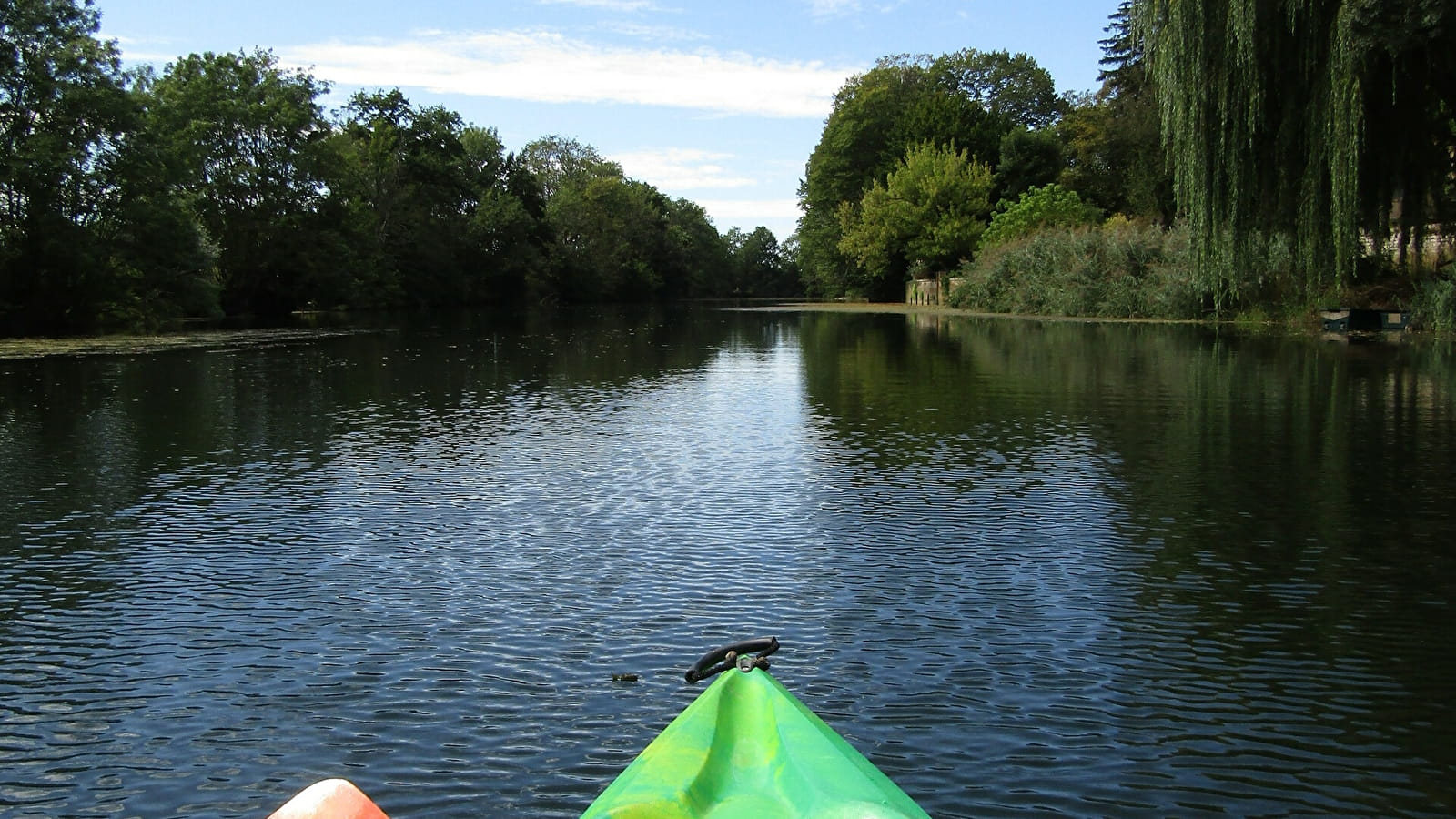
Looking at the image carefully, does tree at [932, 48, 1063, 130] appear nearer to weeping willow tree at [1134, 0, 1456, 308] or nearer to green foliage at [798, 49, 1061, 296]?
green foliage at [798, 49, 1061, 296]

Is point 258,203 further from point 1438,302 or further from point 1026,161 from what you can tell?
point 1438,302

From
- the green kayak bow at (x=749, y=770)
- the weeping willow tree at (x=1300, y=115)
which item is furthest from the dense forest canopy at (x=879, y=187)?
the green kayak bow at (x=749, y=770)

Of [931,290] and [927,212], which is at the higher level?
[927,212]

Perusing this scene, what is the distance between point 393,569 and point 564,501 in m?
2.61

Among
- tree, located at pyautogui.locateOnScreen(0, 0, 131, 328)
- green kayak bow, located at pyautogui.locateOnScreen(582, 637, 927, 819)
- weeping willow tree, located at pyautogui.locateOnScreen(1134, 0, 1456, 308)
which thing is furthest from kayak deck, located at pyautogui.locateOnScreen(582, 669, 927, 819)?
tree, located at pyautogui.locateOnScreen(0, 0, 131, 328)

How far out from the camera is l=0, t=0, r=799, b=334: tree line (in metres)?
38.6

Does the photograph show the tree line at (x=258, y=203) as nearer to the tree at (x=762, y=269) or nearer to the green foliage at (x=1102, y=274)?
the tree at (x=762, y=269)

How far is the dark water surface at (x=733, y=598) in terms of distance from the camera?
5.31m

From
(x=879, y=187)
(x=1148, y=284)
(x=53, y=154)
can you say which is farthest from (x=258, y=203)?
(x=1148, y=284)

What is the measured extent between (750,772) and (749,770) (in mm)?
11

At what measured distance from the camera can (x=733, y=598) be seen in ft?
25.9

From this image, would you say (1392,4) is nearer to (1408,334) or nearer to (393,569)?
(1408,334)

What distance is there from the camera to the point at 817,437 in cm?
1522

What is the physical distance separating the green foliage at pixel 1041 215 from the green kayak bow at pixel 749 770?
2106 inches
